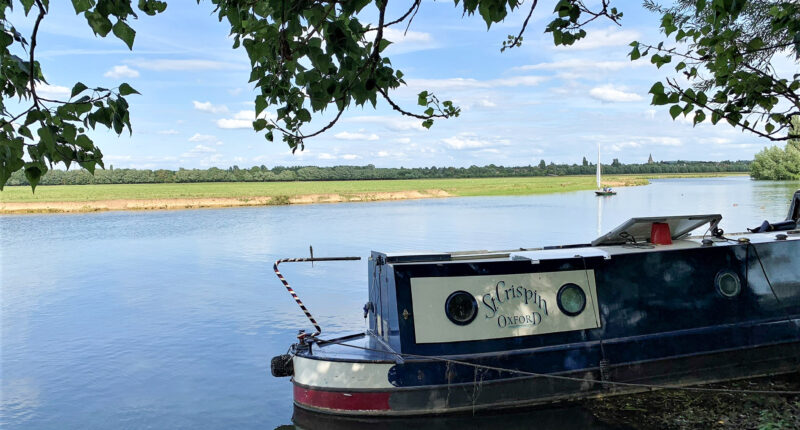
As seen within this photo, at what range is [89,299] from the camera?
17.5 m

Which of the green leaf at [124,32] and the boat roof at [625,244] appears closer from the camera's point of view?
the green leaf at [124,32]

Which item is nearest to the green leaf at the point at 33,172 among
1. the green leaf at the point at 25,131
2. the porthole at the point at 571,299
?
the green leaf at the point at 25,131

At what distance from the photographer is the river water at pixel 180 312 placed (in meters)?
9.80

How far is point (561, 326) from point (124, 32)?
6.75 m

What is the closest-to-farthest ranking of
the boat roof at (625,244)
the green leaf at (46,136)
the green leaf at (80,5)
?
the green leaf at (46,136), the green leaf at (80,5), the boat roof at (625,244)

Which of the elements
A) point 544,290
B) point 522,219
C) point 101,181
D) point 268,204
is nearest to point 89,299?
point 544,290

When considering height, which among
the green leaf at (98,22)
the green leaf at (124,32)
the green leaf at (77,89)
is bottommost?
the green leaf at (77,89)

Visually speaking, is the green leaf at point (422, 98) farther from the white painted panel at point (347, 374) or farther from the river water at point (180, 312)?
the river water at point (180, 312)

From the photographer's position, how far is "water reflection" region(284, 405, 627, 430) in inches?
321

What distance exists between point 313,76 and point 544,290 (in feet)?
18.9

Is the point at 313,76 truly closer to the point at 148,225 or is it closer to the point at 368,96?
the point at 368,96

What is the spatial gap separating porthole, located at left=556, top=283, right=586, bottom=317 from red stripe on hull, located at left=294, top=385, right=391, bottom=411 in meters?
2.63

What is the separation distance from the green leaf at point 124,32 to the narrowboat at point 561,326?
5.23 meters

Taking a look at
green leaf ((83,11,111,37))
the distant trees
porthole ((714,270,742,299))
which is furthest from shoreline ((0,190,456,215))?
the distant trees
